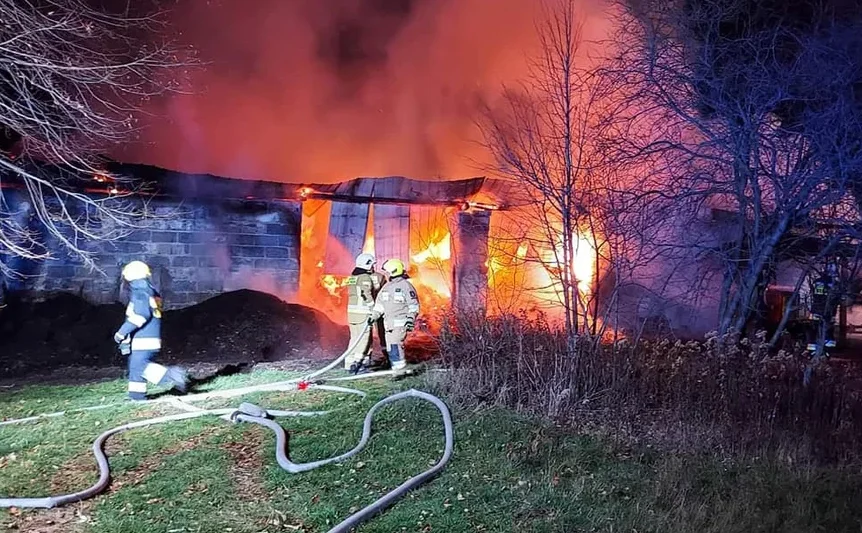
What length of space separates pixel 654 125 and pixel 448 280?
6651mm

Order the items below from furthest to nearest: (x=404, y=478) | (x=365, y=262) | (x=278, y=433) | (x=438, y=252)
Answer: (x=438, y=252)
(x=365, y=262)
(x=278, y=433)
(x=404, y=478)

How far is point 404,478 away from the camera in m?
4.66

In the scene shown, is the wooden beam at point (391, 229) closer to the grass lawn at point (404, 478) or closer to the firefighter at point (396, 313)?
the firefighter at point (396, 313)

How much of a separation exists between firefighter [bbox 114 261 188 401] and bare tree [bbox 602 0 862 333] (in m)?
5.93

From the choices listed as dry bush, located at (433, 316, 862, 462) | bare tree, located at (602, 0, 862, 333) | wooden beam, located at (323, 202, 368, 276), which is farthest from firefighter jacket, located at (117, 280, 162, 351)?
wooden beam, located at (323, 202, 368, 276)

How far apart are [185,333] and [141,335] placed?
4.04 m

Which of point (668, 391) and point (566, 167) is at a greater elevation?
point (566, 167)

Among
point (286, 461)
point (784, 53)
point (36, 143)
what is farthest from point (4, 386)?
point (784, 53)

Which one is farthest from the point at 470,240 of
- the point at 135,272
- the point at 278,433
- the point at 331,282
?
the point at 278,433

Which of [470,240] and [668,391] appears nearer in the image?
[668,391]

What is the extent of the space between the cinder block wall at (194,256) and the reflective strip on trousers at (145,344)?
547 centimetres

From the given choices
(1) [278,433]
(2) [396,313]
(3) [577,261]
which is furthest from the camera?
(3) [577,261]

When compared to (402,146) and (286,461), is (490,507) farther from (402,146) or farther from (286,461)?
(402,146)

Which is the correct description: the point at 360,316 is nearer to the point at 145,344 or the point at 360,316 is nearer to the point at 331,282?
the point at 145,344
